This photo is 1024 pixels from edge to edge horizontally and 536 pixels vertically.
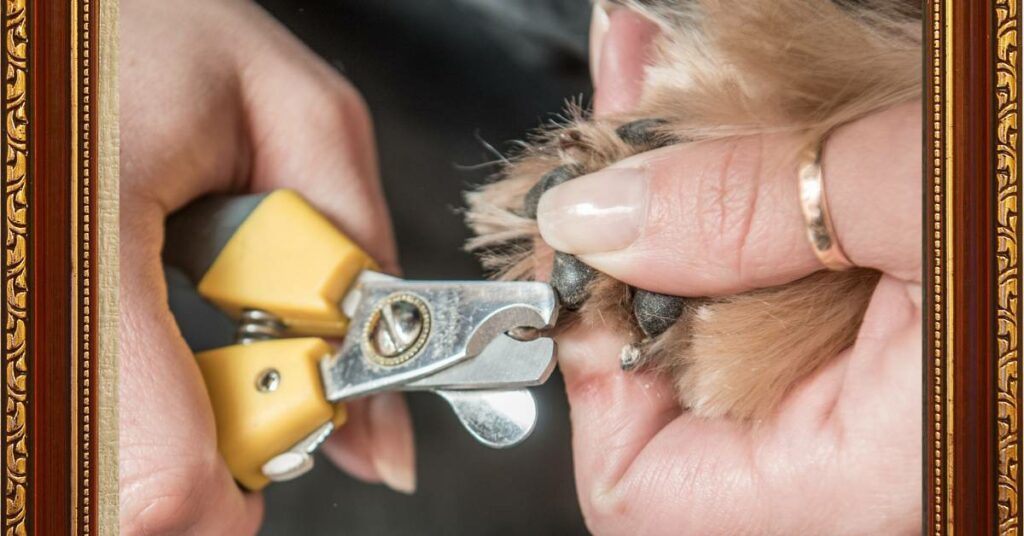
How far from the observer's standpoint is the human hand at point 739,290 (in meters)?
0.52

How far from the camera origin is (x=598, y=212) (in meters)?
0.54

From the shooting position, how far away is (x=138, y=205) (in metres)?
0.61

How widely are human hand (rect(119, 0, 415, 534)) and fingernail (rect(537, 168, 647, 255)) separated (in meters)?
0.11

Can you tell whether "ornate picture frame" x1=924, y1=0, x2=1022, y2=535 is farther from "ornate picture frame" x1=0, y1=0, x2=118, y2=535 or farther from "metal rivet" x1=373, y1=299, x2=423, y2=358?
"ornate picture frame" x1=0, y1=0, x2=118, y2=535

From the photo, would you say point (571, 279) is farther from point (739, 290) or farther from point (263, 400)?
point (263, 400)

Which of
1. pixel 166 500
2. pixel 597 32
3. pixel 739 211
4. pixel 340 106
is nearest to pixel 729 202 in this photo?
pixel 739 211

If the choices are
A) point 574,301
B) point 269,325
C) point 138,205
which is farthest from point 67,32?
point 574,301

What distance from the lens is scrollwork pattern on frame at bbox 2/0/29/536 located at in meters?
0.60

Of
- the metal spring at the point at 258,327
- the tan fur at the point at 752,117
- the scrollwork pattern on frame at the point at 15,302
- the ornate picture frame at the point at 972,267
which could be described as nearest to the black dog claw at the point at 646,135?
the tan fur at the point at 752,117

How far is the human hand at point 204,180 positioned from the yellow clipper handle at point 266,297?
0.01 meters

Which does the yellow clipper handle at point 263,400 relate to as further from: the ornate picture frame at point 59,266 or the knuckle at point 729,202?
the knuckle at point 729,202

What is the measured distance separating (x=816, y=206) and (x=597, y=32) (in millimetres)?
156

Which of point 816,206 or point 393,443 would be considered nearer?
point 816,206

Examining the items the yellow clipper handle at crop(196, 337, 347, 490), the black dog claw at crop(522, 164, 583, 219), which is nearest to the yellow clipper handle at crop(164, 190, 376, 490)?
the yellow clipper handle at crop(196, 337, 347, 490)
